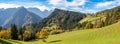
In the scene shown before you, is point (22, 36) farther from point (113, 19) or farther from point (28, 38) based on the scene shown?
point (113, 19)

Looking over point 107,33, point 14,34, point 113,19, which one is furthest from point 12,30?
point 107,33

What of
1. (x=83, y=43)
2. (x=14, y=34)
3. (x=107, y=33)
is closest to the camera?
(x=83, y=43)

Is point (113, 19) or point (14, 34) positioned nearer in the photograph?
point (14, 34)

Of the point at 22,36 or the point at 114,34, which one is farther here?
the point at 22,36

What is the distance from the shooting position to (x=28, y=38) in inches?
6688

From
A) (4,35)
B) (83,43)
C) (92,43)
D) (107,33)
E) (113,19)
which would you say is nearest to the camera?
(92,43)

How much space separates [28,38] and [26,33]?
638 centimetres

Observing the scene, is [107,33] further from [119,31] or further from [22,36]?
[22,36]

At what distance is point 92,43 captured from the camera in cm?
6000

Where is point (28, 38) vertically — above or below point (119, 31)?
below

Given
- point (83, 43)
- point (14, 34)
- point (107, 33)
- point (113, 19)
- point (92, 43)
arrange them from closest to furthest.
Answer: point (92, 43) < point (83, 43) < point (107, 33) < point (14, 34) < point (113, 19)

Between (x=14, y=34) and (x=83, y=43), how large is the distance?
363ft

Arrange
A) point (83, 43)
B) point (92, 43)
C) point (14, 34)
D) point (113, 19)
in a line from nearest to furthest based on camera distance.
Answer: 1. point (92, 43)
2. point (83, 43)
3. point (14, 34)
4. point (113, 19)

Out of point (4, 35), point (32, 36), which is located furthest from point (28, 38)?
point (4, 35)
